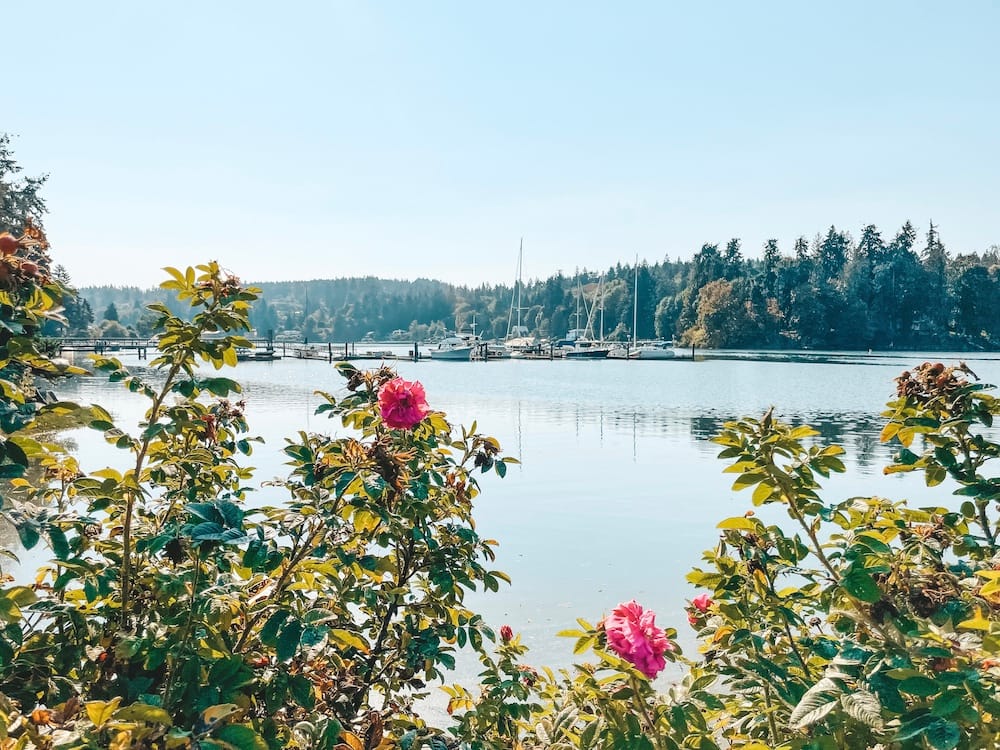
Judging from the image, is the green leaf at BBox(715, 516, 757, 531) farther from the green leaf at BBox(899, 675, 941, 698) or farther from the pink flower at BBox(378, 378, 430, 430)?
the pink flower at BBox(378, 378, 430, 430)

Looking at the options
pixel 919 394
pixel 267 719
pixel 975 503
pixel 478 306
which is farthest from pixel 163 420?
pixel 478 306

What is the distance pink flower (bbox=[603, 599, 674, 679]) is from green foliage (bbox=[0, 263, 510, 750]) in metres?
0.65

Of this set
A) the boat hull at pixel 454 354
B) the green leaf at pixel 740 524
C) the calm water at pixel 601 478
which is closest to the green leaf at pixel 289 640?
the green leaf at pixel 740 524

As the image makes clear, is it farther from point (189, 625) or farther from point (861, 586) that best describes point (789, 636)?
point (189, 625)

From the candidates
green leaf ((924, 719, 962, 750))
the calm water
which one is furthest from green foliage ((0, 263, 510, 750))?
the calm water

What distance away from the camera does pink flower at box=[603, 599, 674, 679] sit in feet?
5.34

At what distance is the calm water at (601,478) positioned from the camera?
7652 millimetres

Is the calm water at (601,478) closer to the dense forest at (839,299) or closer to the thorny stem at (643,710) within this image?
the thorny stem at (643,710)

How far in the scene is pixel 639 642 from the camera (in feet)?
Answer: 5.35

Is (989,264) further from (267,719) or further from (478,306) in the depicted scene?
(267,719)

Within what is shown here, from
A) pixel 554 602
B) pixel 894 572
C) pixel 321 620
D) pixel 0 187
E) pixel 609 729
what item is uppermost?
pixel 0 187

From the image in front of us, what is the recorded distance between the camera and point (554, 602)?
7.36 meters

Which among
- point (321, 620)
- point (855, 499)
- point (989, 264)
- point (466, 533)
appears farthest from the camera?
point (989, 264)

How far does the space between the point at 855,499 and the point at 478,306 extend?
16817 cm
